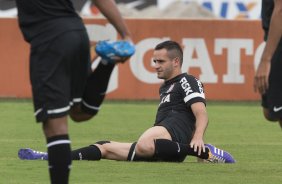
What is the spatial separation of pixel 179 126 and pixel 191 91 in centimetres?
34

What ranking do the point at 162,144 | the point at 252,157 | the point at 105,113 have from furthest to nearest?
1. the point at 105,113
2. the point at 252,157
3. the point at 162,144

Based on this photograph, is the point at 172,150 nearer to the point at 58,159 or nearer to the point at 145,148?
the point at 145,148

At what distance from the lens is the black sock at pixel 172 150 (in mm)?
9352

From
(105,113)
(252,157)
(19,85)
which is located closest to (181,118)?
(252,157)

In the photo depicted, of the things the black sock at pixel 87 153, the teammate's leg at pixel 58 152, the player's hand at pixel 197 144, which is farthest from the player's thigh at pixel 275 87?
the black sock at pixel 87 153

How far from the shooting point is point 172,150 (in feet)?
30.9

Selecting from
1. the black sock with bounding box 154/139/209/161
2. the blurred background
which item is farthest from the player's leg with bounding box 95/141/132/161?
the blurred background

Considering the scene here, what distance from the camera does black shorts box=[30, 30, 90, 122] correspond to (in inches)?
260

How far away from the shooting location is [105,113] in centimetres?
1627

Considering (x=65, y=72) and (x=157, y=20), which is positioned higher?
(x=65, y=72)

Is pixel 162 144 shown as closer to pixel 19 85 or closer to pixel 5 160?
pixel 5 160

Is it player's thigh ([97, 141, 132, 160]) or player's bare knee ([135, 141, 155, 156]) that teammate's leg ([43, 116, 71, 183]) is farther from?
player's thigh ([97, 141, 132, 160])

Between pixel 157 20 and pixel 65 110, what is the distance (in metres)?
12.5

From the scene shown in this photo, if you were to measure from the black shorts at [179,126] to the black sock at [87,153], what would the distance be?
66 centimetres
